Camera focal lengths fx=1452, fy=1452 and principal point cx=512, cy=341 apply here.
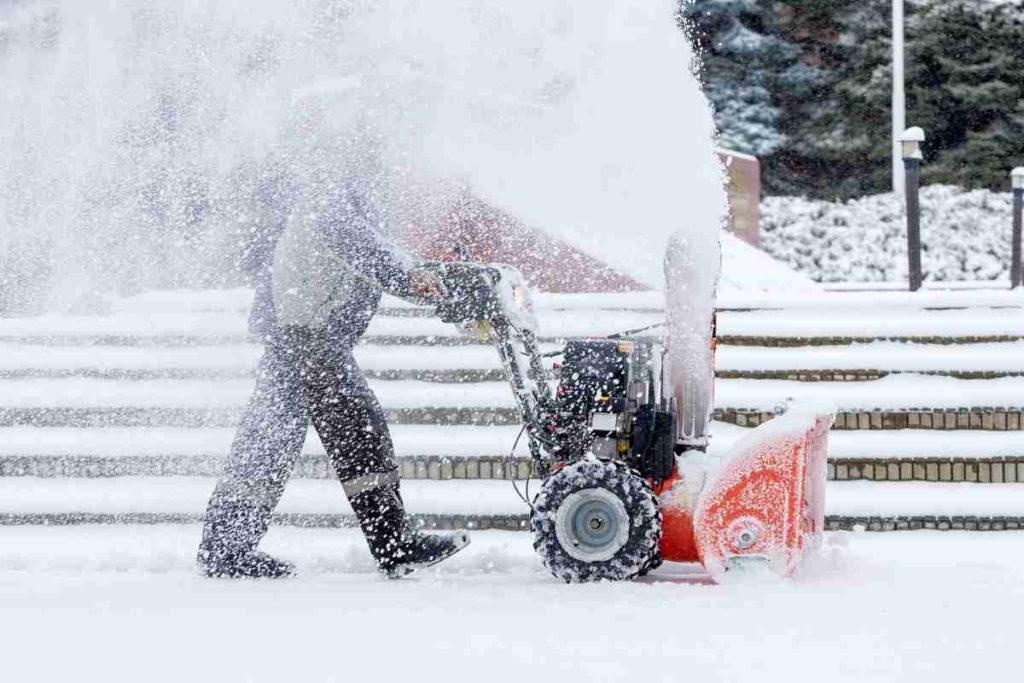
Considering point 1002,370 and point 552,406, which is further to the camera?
point 1002,370

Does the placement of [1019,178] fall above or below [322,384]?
above

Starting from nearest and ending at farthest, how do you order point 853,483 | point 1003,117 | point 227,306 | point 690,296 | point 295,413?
point 690,296 < point 295,413 < point 853,483 < point 227,306 < point 1003,117

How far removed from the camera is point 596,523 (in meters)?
4.20

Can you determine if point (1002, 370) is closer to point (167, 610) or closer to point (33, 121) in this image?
point (167, 610)

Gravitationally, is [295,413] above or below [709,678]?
above

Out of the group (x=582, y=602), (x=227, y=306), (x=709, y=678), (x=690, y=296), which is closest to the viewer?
(x=709, y=678)

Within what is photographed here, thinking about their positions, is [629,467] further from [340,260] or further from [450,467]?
[450,467]

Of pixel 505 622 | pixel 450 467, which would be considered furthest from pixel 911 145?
pixel 505 622

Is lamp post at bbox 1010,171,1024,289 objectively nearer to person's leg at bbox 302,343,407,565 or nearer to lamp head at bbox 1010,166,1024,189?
lamp head at bbox 1010,166,1024,189

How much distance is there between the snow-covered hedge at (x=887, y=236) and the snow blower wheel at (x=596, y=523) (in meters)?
14.0

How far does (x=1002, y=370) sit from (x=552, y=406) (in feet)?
7.48

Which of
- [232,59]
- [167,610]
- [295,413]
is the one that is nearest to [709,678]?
[167,610]

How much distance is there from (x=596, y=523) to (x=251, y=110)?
3265mm

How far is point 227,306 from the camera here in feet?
21.4
